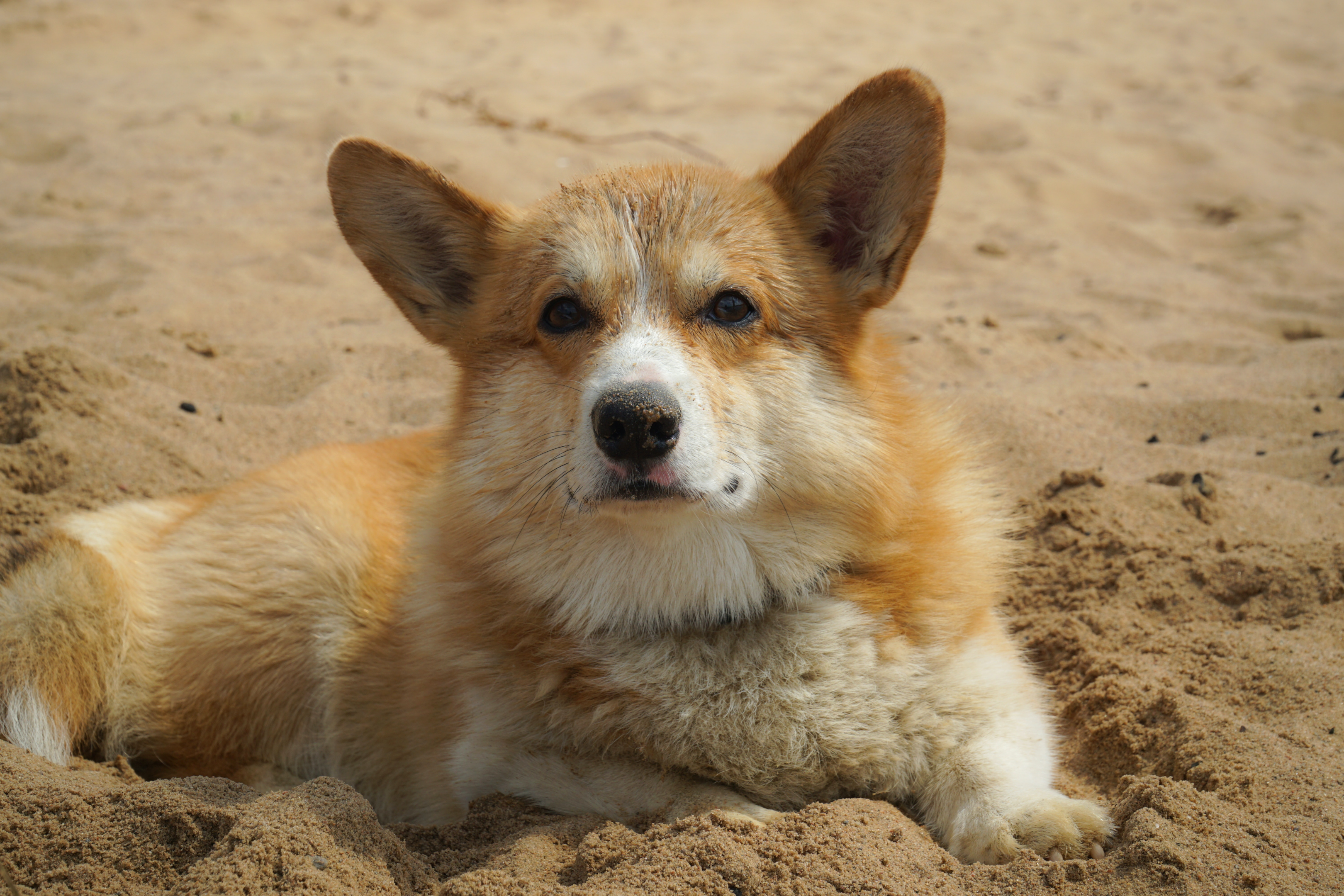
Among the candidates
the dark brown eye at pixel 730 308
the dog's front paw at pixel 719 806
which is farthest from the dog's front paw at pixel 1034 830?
the dark brown eye at pixel 730 308

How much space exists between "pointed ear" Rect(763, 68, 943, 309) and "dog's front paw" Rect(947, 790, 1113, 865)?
139 centimetres

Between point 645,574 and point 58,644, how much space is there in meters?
1.84

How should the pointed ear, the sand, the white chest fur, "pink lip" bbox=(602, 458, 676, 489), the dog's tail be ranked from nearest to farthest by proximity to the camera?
1. the sand
2. "pink lip" bbox=(602, 458, 676, 489)
3. the white chest fur
4. the pointed ear
5. the dog's tail

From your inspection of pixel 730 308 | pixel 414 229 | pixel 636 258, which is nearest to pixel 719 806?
pixel 730 308

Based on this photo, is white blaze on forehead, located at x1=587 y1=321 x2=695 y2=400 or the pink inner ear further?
the pink inner ear

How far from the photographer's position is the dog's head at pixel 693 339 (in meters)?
2.44

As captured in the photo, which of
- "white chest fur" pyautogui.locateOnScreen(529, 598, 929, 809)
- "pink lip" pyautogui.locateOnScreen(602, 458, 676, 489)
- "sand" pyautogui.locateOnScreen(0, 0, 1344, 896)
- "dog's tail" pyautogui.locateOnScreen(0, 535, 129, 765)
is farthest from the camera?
"dog's tail" pyautogui.locateOnScreen(0, 535, 129, 765)

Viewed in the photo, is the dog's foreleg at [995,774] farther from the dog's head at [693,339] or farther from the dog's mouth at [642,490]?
the dog's mouth at [642,490]

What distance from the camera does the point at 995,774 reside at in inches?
96.0

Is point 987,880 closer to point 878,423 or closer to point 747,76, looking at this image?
point 878,423

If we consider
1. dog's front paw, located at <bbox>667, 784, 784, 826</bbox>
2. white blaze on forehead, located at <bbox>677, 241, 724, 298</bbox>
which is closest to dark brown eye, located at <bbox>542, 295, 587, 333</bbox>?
white blaze on forehead, located at <bbox>677, 241, 724, 298</bbox>

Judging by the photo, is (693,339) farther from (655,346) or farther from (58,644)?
(58,644)

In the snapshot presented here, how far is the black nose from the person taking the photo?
2.29 meters

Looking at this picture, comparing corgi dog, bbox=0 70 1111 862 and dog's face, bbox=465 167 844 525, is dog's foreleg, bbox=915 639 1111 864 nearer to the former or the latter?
corgi dog, bbox=0 70 1111 862
